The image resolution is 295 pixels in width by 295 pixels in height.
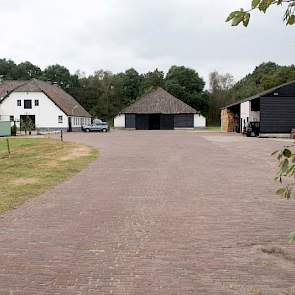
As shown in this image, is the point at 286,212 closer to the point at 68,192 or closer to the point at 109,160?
the point at 68,192

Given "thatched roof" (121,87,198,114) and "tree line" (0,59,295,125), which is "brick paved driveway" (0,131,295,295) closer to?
"thatched roof" (121,87,198,114)

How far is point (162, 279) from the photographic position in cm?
568

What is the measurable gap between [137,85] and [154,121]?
107 feet

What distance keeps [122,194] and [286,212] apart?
14.0 ft

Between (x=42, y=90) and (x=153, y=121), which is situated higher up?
(x=42, y=90)

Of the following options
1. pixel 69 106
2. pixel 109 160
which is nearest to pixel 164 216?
pixel 109 160

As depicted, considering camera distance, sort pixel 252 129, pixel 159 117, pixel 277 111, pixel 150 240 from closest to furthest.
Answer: pixel 150 240 → pixel 277 111 → pixel 252 129 → pixel 159 117

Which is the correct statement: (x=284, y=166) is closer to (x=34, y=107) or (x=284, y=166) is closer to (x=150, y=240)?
(x=150, y=240)

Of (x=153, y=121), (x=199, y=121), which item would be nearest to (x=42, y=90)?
(x=153, y=121)

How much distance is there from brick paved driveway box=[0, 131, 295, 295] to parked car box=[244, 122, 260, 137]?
34862 millimetres

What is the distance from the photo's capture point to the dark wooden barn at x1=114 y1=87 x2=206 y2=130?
78875 mm

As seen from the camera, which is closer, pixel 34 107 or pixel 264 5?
pixel 264 5

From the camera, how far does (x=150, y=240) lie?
25.2ft

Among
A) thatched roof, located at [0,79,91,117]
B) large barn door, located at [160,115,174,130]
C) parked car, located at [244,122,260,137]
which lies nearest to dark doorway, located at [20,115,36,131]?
thatched roof, located at [0,79,91,117]
